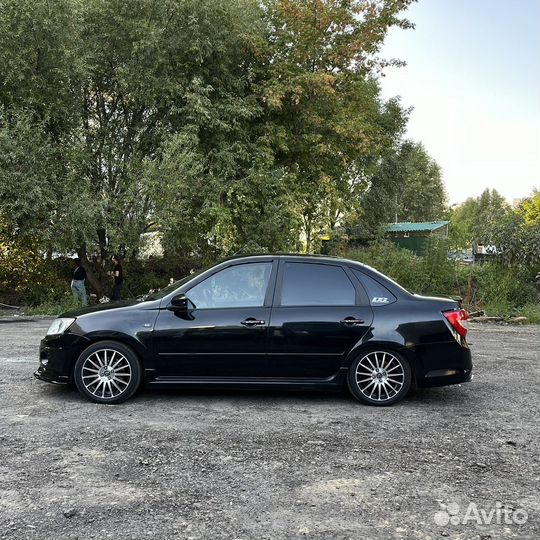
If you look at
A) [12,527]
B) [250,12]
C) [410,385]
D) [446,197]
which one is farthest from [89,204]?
[446,197]

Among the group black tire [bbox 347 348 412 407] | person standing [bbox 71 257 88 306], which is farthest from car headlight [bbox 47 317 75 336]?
person standing [bbox 71 257 88 306]

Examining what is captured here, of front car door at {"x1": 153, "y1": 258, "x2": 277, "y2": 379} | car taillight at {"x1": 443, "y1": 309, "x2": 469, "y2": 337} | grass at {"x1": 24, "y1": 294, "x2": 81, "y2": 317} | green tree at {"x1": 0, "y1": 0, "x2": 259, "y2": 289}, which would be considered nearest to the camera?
front car door at {"x1": 153, "y1": 258, "x2": 277, "y2": 379}

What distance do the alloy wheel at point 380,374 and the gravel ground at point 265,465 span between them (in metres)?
0.19

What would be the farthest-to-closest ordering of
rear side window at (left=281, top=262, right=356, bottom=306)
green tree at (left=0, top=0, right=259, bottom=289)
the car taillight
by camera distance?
1. green tree at (left=0, top=0, right=259, bottom=289)
2. rear side window at (left=281, top=262, right=356, bottom=306)
3. the car taillight

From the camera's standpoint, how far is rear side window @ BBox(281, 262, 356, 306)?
600cm

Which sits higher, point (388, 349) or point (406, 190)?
point (406, 190)

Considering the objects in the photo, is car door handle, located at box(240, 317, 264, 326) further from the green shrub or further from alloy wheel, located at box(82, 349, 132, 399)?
the green shrub

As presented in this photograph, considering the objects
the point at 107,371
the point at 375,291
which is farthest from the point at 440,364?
the point at 107,371

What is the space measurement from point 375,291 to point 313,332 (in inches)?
33.5

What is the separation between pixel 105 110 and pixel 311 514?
16371 mm

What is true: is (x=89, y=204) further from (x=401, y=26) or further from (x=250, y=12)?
(x=401, y=26)

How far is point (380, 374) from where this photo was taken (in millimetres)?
5875

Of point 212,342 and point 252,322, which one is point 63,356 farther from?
point 252,322

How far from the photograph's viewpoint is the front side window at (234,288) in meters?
5.98
